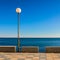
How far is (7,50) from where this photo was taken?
9.44 metres

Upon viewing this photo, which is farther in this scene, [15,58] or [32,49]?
[32,49]

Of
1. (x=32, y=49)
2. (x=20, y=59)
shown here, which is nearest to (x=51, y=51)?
(x=32, y=49)

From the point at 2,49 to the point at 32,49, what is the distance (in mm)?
1703

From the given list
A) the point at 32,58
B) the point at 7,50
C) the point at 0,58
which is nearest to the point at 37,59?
the point at 32,58

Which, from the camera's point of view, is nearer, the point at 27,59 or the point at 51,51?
the point at 27,59

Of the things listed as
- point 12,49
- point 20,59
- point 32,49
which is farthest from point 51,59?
point 12,49

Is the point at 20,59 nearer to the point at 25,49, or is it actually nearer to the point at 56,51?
the point at 25,49

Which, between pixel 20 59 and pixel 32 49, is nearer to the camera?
pixel 20 59

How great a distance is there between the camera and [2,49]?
31.0 ft

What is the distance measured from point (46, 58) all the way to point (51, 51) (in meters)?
1.53

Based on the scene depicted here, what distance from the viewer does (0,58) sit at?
783 centimetres

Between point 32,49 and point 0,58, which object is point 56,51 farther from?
point 0,58

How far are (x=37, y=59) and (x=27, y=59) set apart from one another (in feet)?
1.48

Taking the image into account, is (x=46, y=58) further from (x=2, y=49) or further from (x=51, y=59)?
(x=2, y=49)
